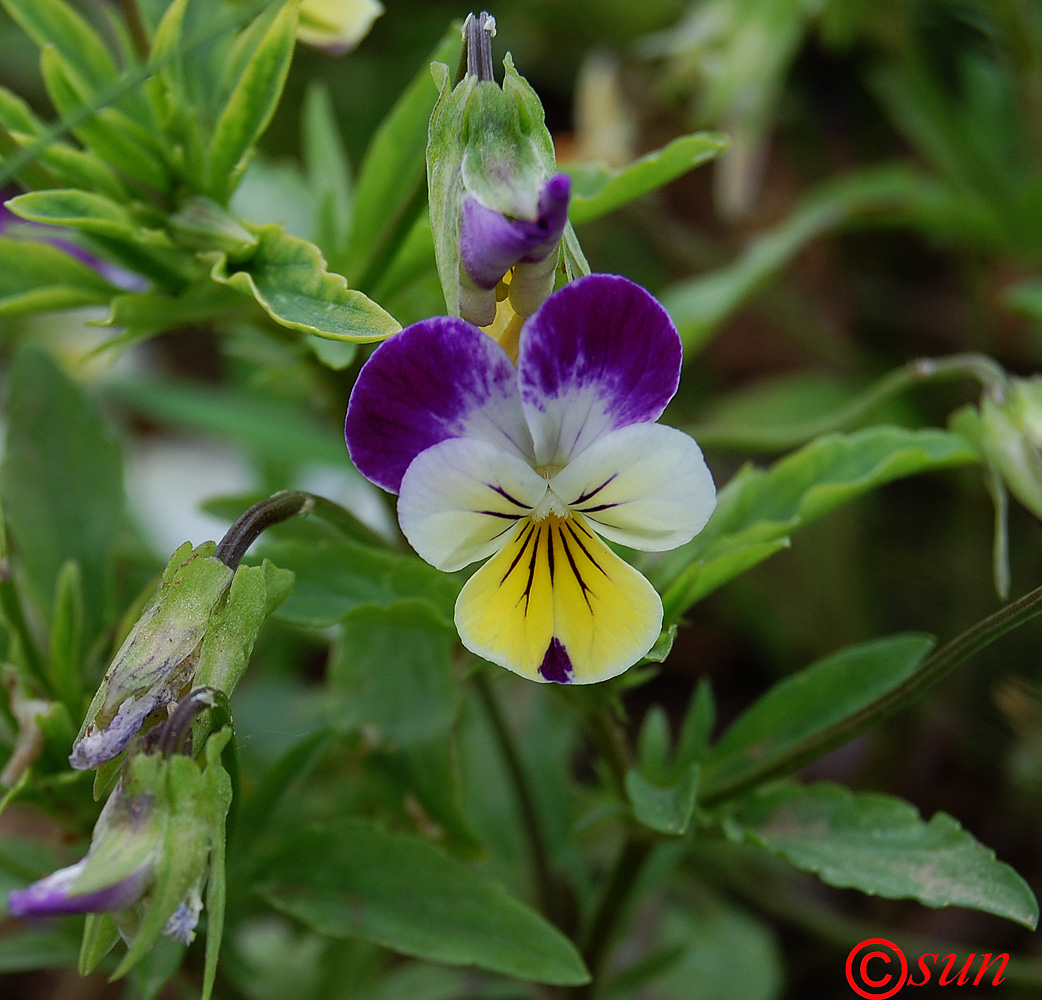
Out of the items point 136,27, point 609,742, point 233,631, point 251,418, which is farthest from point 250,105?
point 251,418

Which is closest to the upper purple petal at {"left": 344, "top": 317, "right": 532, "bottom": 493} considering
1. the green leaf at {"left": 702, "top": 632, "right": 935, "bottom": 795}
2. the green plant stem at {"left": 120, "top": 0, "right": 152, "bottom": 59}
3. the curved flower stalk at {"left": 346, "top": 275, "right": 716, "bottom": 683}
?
the curved flower stalk at {"left": 346, "top": 275, "right": 716, "bottom": 683}

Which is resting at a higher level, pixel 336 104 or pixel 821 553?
pixel 336 104

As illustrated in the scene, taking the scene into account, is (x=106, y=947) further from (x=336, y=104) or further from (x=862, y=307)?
(x=336, y=104)

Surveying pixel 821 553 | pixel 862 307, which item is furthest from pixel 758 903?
pixel 862 307

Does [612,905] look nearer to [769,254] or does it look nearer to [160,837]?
[160,837]

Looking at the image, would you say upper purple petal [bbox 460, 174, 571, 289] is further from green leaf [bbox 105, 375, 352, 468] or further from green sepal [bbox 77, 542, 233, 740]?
green leaf [bbox 105, 375, 352, 468]

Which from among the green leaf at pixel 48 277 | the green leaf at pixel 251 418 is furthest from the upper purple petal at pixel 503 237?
the green leaf at pixel 251 418

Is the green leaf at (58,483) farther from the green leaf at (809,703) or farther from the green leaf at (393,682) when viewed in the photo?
the green leaf at (809,703)

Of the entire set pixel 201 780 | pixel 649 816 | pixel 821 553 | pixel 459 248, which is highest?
pixel 459 248
